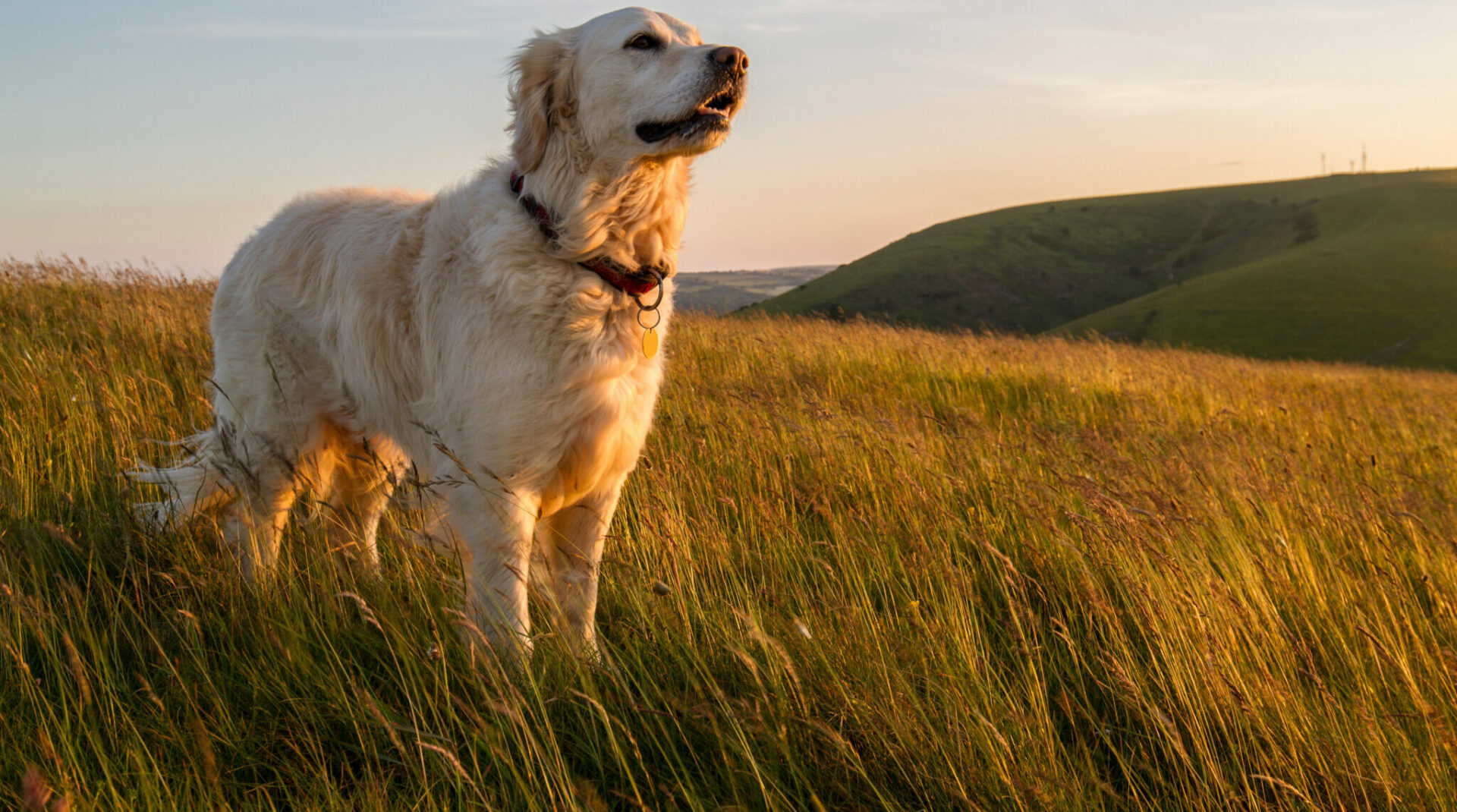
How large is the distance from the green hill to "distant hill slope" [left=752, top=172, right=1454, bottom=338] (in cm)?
21

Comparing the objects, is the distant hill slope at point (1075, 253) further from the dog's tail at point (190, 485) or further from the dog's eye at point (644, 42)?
the dog's eye at point (644, 42)

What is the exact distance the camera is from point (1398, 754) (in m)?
1.88

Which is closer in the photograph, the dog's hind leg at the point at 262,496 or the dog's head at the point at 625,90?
the dog's head at the point at 625,90

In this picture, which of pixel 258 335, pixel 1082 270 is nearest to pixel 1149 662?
pixel 258 335

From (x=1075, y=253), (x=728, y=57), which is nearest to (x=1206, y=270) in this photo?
(x=1075, y=253)

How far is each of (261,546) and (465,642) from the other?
1.26 meters

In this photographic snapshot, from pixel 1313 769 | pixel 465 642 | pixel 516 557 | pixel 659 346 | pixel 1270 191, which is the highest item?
pixel 1270 191

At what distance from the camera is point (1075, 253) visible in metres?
84.6

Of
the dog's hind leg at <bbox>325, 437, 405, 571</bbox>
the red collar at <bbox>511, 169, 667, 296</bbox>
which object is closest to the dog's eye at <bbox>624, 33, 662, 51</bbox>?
the red collar at <bbox>511, 169, 667, 296</bbox>

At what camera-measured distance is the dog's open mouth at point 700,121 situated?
2.56 m

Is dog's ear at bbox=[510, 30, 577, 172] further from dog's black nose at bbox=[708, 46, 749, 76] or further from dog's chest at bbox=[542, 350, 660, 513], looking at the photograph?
dog's chest at bbox=[542, 350, 660, 513]

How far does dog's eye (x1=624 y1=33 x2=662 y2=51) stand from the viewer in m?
2.66

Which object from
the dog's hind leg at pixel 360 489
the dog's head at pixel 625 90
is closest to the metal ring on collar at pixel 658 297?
the dog's head at pixel 625 90

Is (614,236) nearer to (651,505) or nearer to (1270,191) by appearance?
(651,505)
